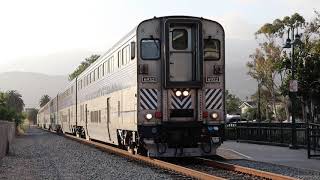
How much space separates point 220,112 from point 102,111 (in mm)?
8587

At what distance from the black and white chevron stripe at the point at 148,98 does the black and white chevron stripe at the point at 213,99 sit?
1549 mm

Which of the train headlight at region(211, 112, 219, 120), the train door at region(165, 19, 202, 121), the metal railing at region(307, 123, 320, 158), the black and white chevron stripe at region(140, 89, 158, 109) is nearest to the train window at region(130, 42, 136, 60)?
the train door at region(165, 19, 202, 121)

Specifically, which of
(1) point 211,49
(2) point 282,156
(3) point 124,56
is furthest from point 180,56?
(2) point 282,156

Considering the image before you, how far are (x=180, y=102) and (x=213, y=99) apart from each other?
3.44ft

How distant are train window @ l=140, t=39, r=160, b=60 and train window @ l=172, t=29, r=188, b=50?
19.6 inches

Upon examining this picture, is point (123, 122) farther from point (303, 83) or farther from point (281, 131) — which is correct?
point (303, 83)

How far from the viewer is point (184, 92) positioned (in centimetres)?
1670

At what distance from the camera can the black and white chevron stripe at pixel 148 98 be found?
54.6ft

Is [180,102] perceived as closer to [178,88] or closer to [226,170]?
[178,88]

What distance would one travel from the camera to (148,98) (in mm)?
16719

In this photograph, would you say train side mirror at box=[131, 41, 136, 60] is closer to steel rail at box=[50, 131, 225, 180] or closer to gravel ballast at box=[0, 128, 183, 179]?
steel rail at box=[50, 131, 225, 180]

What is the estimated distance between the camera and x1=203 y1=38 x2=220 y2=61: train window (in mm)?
17297

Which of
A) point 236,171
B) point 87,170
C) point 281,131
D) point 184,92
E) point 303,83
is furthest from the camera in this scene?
point 303,83

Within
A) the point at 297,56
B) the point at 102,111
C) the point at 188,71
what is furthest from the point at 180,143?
the point at 297,56
